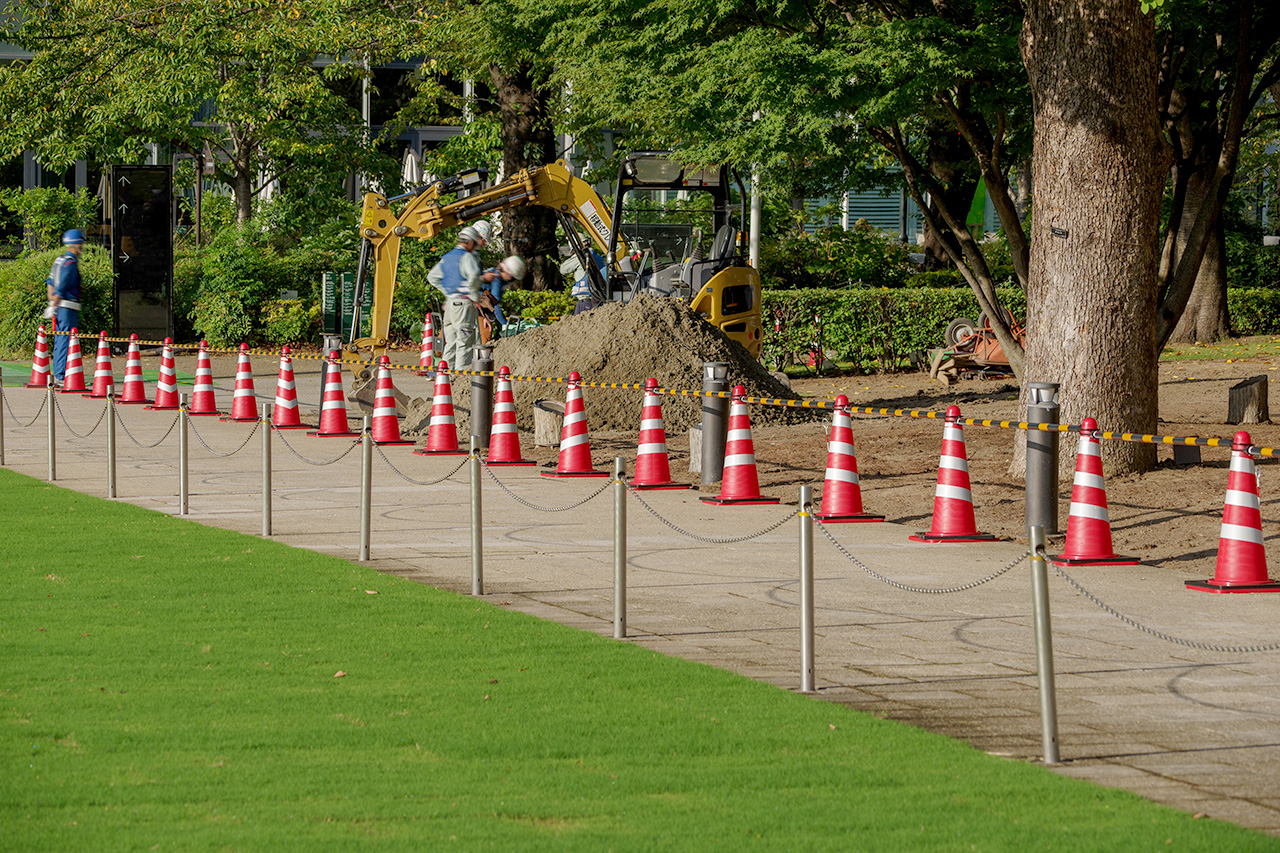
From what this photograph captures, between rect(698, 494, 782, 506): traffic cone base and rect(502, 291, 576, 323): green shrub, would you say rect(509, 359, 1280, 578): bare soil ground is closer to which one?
rect(698, 494, 782, 506): traffic cone base

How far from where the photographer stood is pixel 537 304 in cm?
3122

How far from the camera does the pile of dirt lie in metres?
17.6

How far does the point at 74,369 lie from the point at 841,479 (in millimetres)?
14175

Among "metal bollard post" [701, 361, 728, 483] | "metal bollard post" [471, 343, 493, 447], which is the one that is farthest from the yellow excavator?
"metal bollard post" [701, 361, 728, 483]

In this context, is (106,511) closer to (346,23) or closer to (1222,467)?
(1222,467)

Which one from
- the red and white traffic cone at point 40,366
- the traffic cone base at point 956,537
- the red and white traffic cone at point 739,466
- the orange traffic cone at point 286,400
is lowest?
the traffic cone base at point 956,537

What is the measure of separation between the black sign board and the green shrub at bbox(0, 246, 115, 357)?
0.72m

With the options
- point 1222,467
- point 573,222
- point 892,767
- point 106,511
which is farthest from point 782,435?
point 892,767

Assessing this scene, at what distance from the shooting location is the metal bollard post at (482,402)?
53.4 feet

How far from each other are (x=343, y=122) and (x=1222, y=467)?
89.9 ft

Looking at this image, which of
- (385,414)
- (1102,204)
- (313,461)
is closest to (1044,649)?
(1102,204)

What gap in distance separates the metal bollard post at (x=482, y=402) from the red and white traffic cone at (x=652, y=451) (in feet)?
8.92

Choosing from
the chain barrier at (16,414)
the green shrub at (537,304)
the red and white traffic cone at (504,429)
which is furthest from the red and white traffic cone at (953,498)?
the green shrub at (537,304)

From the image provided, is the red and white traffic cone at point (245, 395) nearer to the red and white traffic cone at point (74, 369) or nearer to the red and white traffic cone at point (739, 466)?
the red and white traffic cone at point (74, 369)
